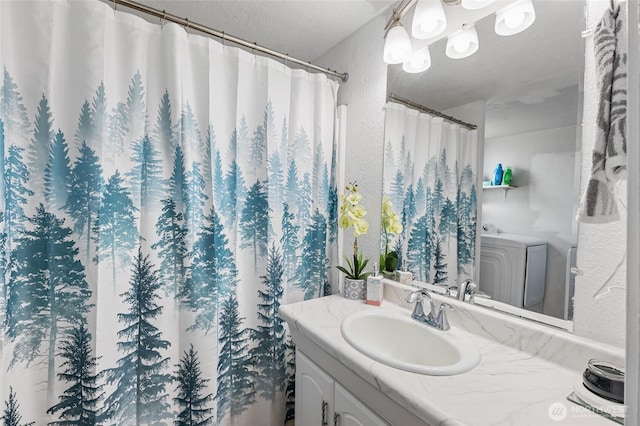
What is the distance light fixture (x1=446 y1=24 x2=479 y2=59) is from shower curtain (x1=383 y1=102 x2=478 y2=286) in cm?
26

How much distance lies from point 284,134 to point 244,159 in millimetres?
252

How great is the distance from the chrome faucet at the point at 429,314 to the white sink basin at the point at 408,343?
0.8 inches

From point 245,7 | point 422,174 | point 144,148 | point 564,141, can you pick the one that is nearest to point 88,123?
point 144,148

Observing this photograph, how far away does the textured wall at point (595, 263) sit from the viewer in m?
0.77

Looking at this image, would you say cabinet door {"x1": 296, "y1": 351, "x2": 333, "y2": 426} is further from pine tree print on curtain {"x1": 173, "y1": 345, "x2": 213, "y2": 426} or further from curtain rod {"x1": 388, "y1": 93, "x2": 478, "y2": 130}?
curtain rod {"x1": 388, "y1": 93, "x2": 478, "y2": 130}

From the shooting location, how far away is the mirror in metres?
0.88

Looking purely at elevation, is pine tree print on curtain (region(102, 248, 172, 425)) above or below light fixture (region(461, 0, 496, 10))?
below

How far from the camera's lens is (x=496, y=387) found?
2.39ft

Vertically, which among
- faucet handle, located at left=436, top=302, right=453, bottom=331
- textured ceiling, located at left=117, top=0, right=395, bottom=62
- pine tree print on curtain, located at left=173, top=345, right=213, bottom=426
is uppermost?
textured ceiling, located at left=117, top=0, right=395, bottom=62

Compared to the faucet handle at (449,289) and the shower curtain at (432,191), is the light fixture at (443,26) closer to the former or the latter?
the shower curtain at (432,191)

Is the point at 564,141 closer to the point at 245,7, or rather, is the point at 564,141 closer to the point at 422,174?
the point at 422,174

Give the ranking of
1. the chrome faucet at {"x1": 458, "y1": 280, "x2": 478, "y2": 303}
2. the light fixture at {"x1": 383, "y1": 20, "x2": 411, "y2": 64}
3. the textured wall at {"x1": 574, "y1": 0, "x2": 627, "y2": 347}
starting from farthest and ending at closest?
1. the light fixture at {"x1": 383, "y1": 20, "x2": 411, "y2": 64}
2. the chrome faucet at {"x1": 458, "y1": 280, "x2": 478, "y2": 303}
3. the textured wall at {"x1": 574, "y1": 0, "x2": 627, "y2": 347}

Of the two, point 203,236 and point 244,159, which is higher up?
point 244,159

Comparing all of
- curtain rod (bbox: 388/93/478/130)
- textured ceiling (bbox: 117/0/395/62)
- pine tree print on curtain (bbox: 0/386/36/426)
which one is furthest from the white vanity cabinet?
textured ceiling (bbox: 117/0/395/62)
